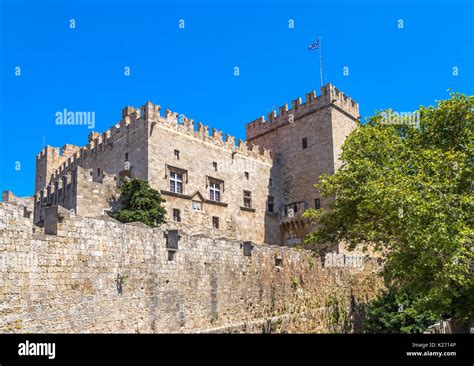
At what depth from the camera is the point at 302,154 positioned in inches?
1334

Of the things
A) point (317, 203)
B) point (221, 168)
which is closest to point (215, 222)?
point (221, 168)

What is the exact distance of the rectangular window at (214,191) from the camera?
29666 mm

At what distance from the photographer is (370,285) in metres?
25.7

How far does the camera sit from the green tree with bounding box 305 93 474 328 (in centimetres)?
1299

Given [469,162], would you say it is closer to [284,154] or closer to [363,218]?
[363,218]

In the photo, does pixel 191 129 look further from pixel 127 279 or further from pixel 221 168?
pixel 127 279

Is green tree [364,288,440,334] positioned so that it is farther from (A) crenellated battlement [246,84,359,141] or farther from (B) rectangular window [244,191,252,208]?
(A) crenellated battlement [246,84,359,141]

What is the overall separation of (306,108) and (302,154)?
3.54 metres

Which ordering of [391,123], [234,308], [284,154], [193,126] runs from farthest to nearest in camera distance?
[284,154] < [193,126] < [391,123] < [234,308]

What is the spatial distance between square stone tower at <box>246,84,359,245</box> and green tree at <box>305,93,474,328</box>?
42.5 ft
